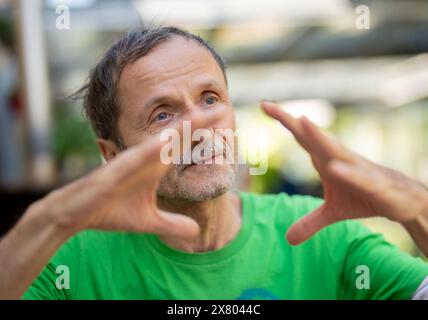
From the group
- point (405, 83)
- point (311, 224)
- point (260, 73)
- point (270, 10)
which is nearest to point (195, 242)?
point (311, 224)

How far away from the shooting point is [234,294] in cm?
87

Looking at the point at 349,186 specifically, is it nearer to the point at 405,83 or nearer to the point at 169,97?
the point at 169,97

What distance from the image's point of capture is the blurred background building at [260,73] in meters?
1.94

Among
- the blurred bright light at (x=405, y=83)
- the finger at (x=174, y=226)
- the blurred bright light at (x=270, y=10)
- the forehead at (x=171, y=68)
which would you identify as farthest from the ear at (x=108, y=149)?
the blurred bright light at (x=405, y=83)

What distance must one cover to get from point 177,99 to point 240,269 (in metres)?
0.29

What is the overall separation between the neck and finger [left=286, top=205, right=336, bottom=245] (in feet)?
0.79

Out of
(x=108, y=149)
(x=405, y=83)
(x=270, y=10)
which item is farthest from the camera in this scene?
(x=405, y=83)

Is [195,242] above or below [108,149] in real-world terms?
below

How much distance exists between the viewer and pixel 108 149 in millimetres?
1035

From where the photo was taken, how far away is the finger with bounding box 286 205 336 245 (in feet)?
2.30

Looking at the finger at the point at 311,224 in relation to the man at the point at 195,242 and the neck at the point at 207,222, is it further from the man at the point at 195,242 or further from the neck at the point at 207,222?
the neck at the point at 207,222

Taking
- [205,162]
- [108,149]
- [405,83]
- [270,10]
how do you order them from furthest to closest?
1. [405,83]
2. [270,10]
3. [108,149]
4. [205,162]

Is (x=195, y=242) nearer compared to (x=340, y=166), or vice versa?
(x=340, y=166)
